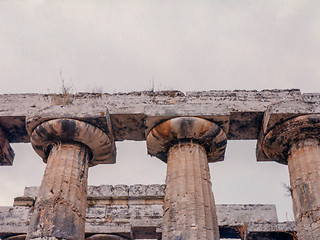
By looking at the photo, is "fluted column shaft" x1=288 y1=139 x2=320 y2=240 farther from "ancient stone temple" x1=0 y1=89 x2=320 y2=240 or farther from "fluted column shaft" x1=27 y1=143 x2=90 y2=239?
"fluted column shaft" x1=27 y1=143 x2=90 y2=239

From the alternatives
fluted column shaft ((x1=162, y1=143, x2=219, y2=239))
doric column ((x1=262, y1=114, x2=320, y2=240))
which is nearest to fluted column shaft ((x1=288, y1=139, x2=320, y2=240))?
doric column ((x1=262, y1=114, x2=320, y2=240))

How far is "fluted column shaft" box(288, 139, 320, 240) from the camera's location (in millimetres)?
10375

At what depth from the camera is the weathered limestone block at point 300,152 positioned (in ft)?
34.9

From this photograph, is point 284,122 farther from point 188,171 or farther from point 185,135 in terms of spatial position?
point 188,171

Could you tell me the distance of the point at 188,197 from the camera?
10.5 meters

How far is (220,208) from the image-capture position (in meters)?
18.8

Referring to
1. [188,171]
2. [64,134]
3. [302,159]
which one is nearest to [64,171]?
[64,134]

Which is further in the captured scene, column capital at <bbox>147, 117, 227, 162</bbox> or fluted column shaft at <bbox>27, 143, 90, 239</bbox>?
column capital at <bbox>147, 117, 227, 162</bbox>

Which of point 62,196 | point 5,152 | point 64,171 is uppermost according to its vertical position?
point 5,152

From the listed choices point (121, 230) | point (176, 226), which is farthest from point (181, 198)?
point (121, 230)

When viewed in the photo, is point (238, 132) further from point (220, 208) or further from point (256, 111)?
point (220, 208)

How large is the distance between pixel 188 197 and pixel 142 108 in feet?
10.7

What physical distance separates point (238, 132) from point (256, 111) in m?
0.93

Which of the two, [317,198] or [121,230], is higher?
[121,230]
